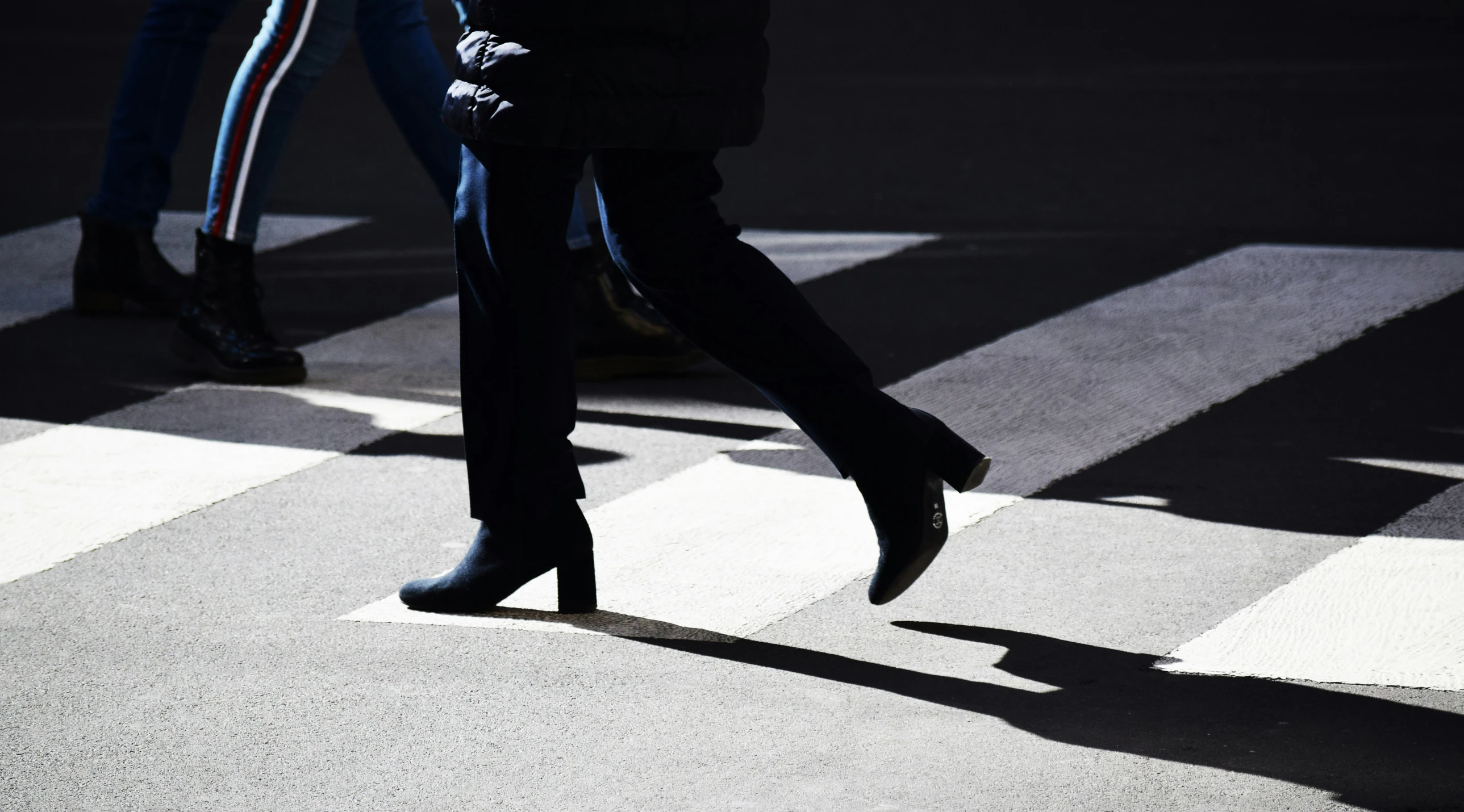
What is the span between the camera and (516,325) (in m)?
3.26

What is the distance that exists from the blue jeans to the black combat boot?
10cm

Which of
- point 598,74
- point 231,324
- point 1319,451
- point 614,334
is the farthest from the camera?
point 614,334

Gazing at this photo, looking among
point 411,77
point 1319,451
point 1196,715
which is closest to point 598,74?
point 1196,715

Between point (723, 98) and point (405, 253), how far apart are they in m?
3.46

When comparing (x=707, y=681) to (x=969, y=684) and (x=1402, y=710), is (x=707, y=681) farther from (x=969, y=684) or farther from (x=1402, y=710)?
(x=1402, y=710)

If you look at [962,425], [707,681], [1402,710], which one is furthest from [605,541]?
[1402,710]

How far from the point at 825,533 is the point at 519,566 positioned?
674 mm

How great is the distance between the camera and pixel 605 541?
3760mm

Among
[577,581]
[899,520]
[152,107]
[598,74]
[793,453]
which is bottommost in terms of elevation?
[793,453]

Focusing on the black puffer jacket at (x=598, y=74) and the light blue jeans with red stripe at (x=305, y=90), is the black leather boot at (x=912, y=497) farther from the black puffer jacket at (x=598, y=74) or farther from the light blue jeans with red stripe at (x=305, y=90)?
the light blue jeans with red stripe at (x=305, y=90)

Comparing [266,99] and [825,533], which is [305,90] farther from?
[825,533]

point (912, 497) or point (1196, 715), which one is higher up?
point (912, 497)

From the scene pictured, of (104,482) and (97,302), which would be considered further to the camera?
(97,302)

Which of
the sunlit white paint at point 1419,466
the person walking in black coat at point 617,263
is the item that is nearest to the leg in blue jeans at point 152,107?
the person walking in black coat at point 617,263
